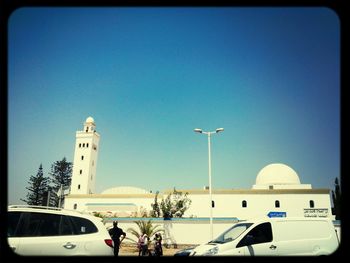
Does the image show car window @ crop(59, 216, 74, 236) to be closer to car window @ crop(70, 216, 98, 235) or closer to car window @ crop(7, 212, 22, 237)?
car window @ crop(70, 216, 98, 235)

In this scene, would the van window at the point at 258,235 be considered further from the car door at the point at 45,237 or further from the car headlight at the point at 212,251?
the car door at the point at 45,237

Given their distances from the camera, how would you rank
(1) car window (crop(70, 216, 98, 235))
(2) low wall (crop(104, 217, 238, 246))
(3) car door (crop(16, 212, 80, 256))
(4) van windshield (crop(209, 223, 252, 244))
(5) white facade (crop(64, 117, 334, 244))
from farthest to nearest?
(5) white facade (crop(64, 117, 334, 244)) < (2) low wall (crop(104, 217, 238, 246)) < (4) van windshield (crop(209, 223, 252, 244)) < (1) car window (crop(70, 216, 98, 235)) < (3) car door (crop(16, 212, 80, 256))

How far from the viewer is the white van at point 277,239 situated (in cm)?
711

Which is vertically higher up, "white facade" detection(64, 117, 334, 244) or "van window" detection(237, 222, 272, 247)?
"van window" detection(237, 222, 272, 247)

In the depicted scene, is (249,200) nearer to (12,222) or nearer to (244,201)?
(244,201)

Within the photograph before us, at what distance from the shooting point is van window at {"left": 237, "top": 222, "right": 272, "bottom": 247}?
7.26 metres

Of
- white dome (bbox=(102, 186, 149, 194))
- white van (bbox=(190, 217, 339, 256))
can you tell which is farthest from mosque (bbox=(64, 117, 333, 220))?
white van (bbox=(190, 217, 339, 256))

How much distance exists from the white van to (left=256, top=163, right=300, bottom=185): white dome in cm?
4798

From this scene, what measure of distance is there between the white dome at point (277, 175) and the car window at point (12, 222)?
5277 centimetres

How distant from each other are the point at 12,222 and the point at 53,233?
68 centimetres
